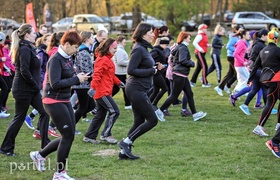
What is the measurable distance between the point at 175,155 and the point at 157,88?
402 cm

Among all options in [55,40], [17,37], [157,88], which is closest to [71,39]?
[17,37]

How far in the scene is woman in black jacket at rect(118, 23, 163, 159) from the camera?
24.9 ft

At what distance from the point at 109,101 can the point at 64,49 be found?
7.57ft

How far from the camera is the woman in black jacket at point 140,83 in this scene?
758 centimetres

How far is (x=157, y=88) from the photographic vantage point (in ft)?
39.0

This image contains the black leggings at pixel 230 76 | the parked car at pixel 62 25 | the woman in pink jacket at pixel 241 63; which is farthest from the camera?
the parked car at pixel 62 25

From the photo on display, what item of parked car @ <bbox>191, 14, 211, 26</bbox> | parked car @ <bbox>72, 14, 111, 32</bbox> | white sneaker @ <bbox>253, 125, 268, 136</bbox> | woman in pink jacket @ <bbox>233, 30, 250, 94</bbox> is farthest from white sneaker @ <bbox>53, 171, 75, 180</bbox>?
parked car @ <bbox>191, 14, 211, 26</bbox>

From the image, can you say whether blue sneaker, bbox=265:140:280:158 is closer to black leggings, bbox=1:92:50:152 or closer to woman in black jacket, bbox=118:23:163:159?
woman in black jacket, bbox=118:23:163:159

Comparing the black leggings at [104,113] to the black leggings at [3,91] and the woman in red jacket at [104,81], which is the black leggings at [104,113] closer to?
the woman in red jacket at [104,81]

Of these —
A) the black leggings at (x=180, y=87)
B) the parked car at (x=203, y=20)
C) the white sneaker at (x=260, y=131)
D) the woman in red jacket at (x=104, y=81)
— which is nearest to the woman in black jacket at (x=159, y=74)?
the black leggings at (x=180, y=87)

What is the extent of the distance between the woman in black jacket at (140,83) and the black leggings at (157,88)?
12.4 feet

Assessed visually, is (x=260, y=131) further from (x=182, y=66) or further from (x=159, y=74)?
(x=159, y=74)

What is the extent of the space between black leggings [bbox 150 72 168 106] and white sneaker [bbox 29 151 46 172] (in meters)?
4.97

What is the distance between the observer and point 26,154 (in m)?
8.10
